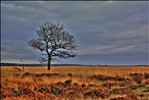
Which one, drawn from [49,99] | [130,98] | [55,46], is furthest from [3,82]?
[55,46]

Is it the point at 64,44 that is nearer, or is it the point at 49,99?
the point at 49,99

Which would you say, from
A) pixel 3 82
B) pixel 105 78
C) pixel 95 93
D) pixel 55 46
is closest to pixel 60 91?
pixel 95 93

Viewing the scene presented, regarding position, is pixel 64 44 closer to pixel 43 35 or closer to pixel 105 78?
pixel 43 35

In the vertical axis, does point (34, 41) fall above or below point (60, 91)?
above

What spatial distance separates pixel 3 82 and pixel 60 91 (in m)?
8.21

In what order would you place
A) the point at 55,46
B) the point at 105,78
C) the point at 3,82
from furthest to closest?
1. the point at 55,46
2. the point at 105,78
3. the point at 3,82

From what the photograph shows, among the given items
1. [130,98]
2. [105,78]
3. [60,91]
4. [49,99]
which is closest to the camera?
[130,98]

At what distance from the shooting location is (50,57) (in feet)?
138

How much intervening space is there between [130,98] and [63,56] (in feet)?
97.4

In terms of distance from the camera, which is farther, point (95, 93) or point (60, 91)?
point (60, 91)

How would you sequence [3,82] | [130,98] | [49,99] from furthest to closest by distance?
[3,82], [49,99], [130,98]

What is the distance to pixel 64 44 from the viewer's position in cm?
4131

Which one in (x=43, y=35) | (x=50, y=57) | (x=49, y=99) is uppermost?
(x=43, y=35)

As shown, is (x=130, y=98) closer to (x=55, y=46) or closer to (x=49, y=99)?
(x=49, y=99)
